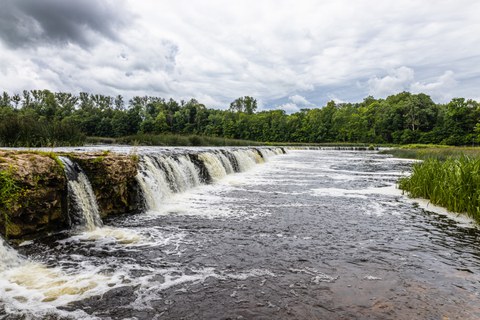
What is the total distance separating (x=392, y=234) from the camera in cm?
701

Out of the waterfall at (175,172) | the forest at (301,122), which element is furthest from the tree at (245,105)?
the waterfall at (175,172)

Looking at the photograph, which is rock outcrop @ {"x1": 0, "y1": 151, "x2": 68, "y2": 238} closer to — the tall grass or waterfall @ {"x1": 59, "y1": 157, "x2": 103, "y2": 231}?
waterfall @ {"x1": 59, "y1": 157, "x2": 103, "y2": 231}

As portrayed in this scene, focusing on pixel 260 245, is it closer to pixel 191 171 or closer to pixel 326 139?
pixel 191 171

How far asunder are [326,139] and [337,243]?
85574 mm

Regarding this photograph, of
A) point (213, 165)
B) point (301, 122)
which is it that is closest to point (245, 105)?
point (301, 122)

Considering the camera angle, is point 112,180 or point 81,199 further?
point 112,180

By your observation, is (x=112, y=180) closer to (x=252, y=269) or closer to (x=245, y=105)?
(x=252, y=269)

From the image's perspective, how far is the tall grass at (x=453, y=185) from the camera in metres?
8.17

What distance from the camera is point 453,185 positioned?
8.84m

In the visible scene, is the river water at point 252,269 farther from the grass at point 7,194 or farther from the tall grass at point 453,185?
the grass at point 7,194

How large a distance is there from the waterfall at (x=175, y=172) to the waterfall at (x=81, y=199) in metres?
2.00

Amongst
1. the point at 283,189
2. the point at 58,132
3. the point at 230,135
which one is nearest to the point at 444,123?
the point at 230,135

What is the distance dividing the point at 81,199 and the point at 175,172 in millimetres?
5600

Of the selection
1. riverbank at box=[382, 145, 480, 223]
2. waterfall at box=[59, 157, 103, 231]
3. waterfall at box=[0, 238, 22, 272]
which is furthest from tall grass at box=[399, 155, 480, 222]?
waterfall at box=[0, 238, 22, 272]
